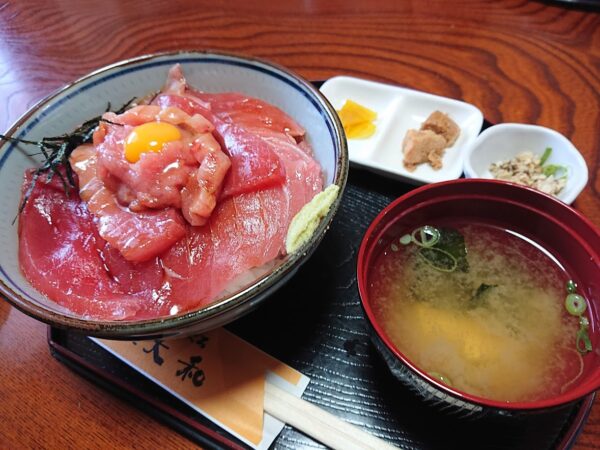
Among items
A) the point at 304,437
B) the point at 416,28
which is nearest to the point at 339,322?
the point at 304,437

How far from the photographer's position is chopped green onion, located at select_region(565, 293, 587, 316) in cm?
129

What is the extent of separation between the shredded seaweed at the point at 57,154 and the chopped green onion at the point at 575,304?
1480mm

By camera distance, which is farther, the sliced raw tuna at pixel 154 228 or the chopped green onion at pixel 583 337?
the sliced raw tuna at pixel 154 228

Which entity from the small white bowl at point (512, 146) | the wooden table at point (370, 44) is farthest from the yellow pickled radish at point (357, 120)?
the small white bowl at point (512, 146)

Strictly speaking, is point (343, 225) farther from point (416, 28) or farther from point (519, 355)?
point (416, 28)

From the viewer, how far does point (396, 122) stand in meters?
2.18

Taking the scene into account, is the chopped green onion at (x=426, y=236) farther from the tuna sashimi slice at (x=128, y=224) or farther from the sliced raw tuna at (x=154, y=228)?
the tuna sashimi slice at (x=128, y=224)

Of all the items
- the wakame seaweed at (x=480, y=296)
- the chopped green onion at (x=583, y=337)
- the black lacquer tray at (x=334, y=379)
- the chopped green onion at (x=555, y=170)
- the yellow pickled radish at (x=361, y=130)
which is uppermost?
the yellow pickled radish at (x=361, y=130)

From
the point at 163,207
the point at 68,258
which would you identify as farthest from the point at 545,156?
the point at 68,258

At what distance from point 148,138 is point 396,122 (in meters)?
1.21

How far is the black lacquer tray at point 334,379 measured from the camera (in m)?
1.20

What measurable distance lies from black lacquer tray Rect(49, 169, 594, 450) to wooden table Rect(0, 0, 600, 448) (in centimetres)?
57

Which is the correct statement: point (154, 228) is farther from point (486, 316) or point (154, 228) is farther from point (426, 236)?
point (486, 316)

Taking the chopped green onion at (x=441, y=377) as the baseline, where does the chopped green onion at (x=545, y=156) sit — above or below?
above
